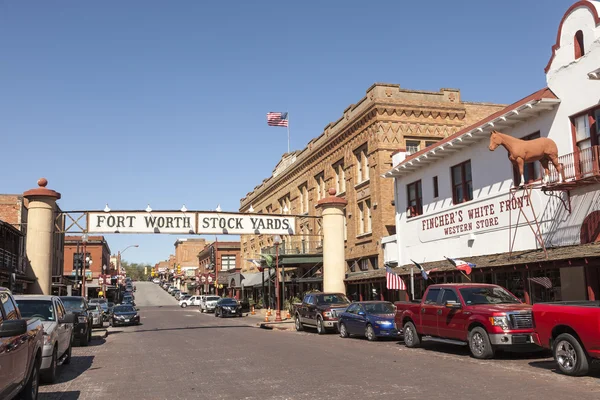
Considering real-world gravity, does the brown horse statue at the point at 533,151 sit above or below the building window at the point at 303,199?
below

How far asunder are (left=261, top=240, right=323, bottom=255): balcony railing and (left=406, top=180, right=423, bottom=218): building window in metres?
13.9

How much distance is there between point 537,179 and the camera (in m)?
20.8

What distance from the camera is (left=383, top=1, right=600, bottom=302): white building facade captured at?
18.2 metres

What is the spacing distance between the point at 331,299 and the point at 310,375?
46.2 feet

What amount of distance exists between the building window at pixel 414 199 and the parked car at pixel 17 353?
22079mm

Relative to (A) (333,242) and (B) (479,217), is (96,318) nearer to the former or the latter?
(A) (333,242)

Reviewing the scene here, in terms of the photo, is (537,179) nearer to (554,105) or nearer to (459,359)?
(554,105)

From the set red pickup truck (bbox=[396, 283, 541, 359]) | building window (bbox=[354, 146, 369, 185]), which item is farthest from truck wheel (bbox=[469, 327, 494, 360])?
building window (bbox=[354, 146, 369, 185])

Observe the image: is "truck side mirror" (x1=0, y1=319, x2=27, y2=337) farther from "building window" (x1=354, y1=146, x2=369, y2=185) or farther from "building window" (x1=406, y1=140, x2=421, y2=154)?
"building window" (x1=406, y1=140, x2=421, y2=154)

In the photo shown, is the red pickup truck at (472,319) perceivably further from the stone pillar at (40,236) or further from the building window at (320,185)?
the building window at (320,185)

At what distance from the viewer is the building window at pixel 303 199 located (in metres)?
47.0

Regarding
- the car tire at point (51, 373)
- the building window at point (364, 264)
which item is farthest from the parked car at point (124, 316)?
the car tire at point (51, 373)

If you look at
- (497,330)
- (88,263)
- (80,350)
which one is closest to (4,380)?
(497,330)

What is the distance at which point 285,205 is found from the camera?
5306 centimetres
